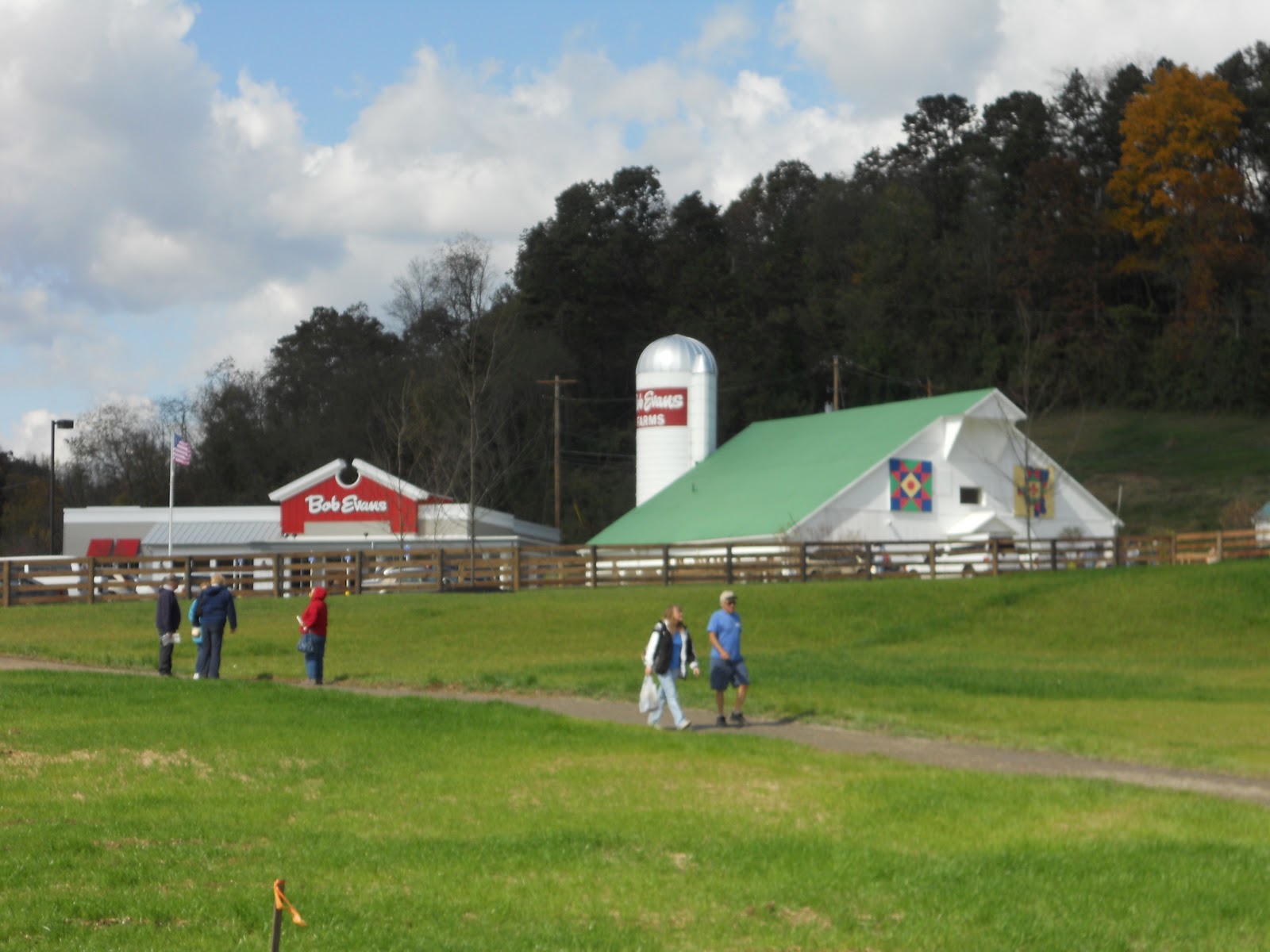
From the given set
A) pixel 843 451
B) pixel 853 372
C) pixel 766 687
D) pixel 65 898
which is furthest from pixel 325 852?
→ pixel 853 372

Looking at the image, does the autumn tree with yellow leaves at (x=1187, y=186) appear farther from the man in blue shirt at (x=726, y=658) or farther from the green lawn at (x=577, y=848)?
the green lawn at (x=577, y=848)

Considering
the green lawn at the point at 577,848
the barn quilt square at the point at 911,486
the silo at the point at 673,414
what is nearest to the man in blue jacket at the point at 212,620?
the green lawn at the point at 577,848

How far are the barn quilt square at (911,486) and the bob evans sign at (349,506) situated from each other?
62.8 ft

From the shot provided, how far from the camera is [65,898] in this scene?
915 cm

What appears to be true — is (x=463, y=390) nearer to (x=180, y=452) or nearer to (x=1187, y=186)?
(x=180, y=452)

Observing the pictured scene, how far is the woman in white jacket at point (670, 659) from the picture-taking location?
18750 mm

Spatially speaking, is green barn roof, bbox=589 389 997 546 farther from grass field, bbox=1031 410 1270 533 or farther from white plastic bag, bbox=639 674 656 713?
white plastic bag, bbox=639 674 656 713

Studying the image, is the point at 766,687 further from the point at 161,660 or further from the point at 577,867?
the point at 577,867

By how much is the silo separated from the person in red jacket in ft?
124

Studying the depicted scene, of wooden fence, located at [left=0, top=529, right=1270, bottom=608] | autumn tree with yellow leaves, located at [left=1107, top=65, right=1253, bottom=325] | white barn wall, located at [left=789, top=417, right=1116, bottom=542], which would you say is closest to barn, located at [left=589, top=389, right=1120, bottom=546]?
white barn wall, located at [left=789, top=417, right=1116, bottom=542]

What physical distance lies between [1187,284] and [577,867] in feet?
268

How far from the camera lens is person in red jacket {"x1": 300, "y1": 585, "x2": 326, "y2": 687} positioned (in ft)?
77.8

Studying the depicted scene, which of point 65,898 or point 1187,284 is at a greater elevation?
point 1187,284

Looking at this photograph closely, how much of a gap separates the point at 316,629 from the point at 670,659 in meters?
7.43
